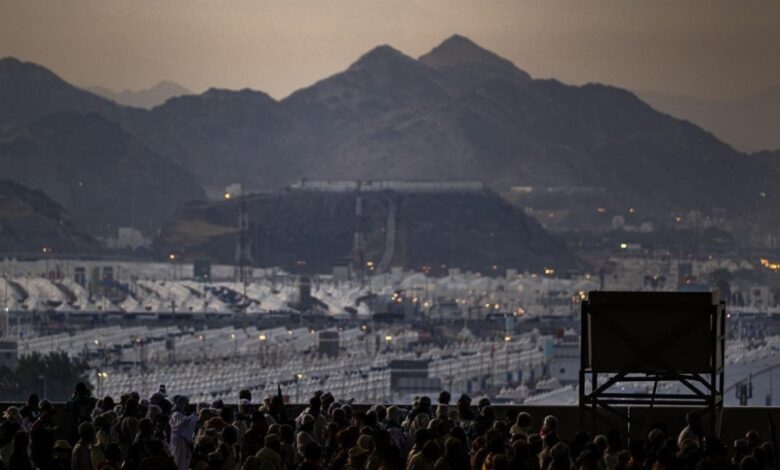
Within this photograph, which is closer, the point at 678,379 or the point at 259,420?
the point at 259,420

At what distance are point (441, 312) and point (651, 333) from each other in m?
92.2

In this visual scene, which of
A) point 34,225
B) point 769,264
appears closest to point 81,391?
point 769,264

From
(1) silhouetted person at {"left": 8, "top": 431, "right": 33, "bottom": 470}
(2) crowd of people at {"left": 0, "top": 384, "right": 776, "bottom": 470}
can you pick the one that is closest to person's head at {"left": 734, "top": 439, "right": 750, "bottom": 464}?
(2) crowd of people at {"left": 0, "top": 384, "right": 776, "bottom": 470}

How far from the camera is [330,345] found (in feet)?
282

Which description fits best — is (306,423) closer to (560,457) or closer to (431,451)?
(431,451)

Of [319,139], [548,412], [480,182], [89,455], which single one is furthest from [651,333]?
[319,139]

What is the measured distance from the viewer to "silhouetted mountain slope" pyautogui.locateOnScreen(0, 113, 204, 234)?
137125mm

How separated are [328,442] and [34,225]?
11310 cm

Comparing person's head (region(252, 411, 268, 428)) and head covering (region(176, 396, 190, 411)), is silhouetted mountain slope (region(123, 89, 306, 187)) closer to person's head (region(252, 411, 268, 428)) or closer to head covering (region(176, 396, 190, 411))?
head covering (region(176, 396, 190, 411))

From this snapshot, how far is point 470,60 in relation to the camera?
16150cm

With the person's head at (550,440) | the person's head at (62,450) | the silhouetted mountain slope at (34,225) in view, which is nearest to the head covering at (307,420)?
the person's head at (62,450)

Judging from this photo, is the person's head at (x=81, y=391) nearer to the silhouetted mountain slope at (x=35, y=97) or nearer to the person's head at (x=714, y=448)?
the person's head at (x=714, y=448)

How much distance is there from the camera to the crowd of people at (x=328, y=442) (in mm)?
9477

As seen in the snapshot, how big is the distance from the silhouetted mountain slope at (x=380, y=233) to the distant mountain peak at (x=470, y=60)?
24073mm
